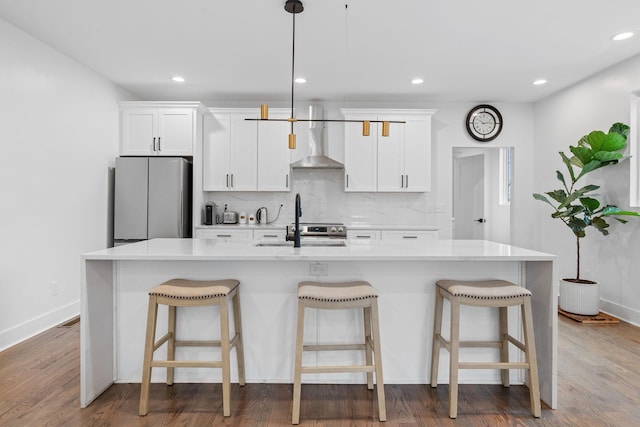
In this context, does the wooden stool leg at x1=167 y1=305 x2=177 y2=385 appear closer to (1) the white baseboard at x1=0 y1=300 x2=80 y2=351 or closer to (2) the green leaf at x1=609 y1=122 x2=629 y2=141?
(1) the white baseboard at x1=0 y1=300 x2=80 y2=351

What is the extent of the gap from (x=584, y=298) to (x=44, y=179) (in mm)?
5334

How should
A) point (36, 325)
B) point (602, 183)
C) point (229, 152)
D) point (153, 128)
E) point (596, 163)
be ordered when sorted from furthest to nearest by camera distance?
point (229, 152) → point (153, 128) → point (602, 183) → point (596, 163) → point (36, 325)

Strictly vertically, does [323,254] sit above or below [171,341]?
above

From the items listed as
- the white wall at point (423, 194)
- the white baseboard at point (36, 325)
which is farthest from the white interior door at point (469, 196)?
the white baseboard at point (36, 325)

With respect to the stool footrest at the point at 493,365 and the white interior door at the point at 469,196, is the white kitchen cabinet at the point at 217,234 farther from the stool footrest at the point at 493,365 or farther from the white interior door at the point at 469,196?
the white interior door at the point at 469,196

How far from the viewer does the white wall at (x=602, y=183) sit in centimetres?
361

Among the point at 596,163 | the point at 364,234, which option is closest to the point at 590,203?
the point at 596,163

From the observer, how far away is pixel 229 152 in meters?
4.84

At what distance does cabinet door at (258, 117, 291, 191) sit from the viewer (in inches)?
190

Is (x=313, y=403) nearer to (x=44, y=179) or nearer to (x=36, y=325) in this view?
(x=36, y=325)

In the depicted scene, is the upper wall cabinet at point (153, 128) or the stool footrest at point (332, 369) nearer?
the stool footrest at point (332, 369)

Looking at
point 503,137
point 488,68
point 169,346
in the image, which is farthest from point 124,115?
point 503,137

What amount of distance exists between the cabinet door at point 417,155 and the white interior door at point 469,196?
161 centimetres

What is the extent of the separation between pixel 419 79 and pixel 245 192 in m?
2.70
